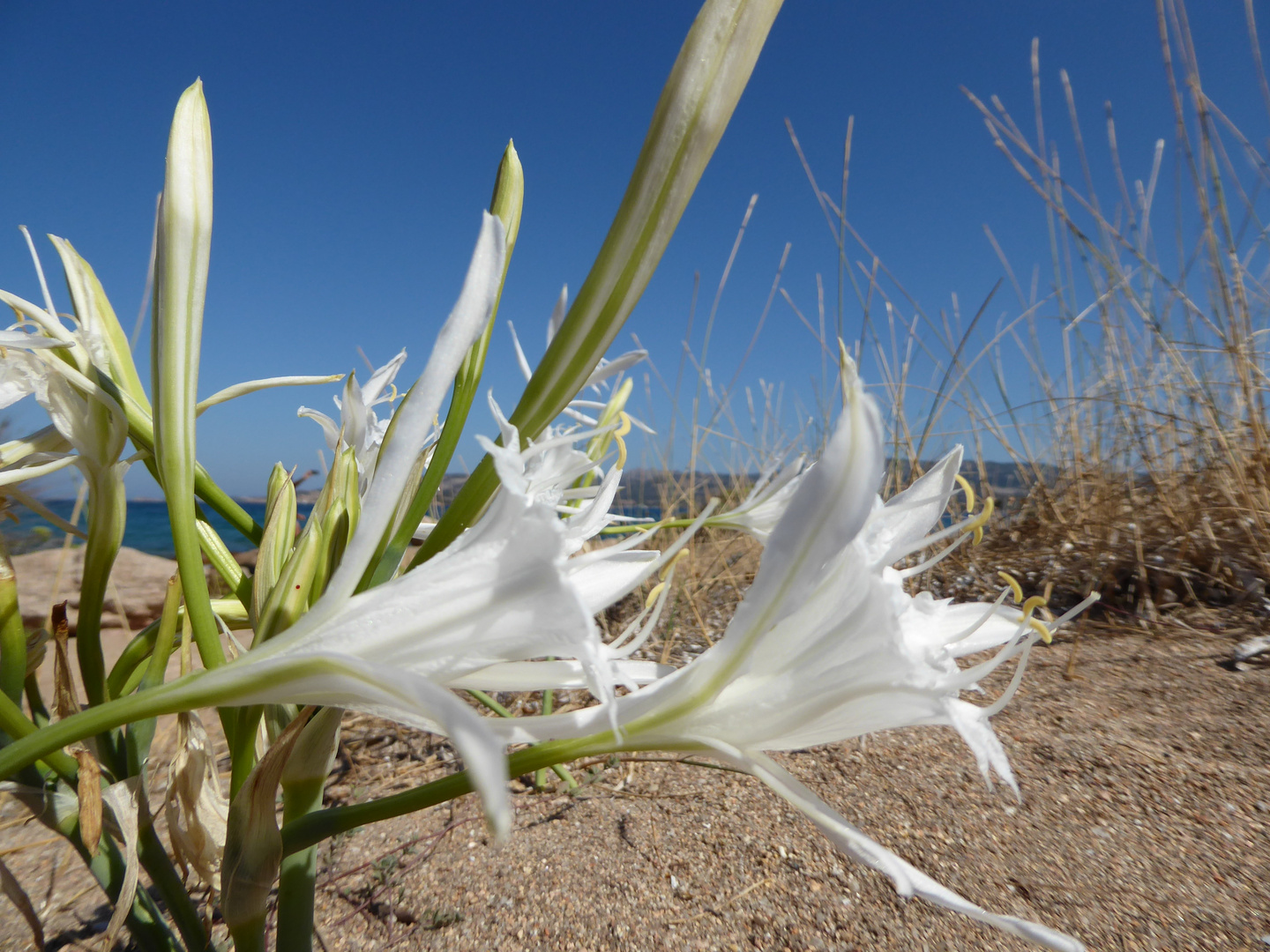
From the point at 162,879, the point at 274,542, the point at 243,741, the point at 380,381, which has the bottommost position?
the point at 162,879

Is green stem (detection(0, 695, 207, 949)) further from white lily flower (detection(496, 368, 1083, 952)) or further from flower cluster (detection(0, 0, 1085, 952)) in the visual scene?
white lily flower (detection(496, 368, 1083, 952))

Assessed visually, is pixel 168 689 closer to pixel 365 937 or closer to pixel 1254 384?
pixel 365 937

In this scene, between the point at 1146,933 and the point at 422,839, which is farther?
the point at 422,839

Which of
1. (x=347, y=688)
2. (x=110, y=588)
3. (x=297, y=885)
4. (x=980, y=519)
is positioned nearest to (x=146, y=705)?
(x=347, y=688)

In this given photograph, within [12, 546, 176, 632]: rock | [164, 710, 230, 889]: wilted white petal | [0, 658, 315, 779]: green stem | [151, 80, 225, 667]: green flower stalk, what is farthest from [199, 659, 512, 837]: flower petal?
[12, 546, 176, 632]: rock

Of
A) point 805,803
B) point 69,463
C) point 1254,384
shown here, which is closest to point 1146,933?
point 805,803

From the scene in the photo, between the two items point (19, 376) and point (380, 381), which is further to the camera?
point (380, 381)

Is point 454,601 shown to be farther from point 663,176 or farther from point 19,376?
point 19,376
